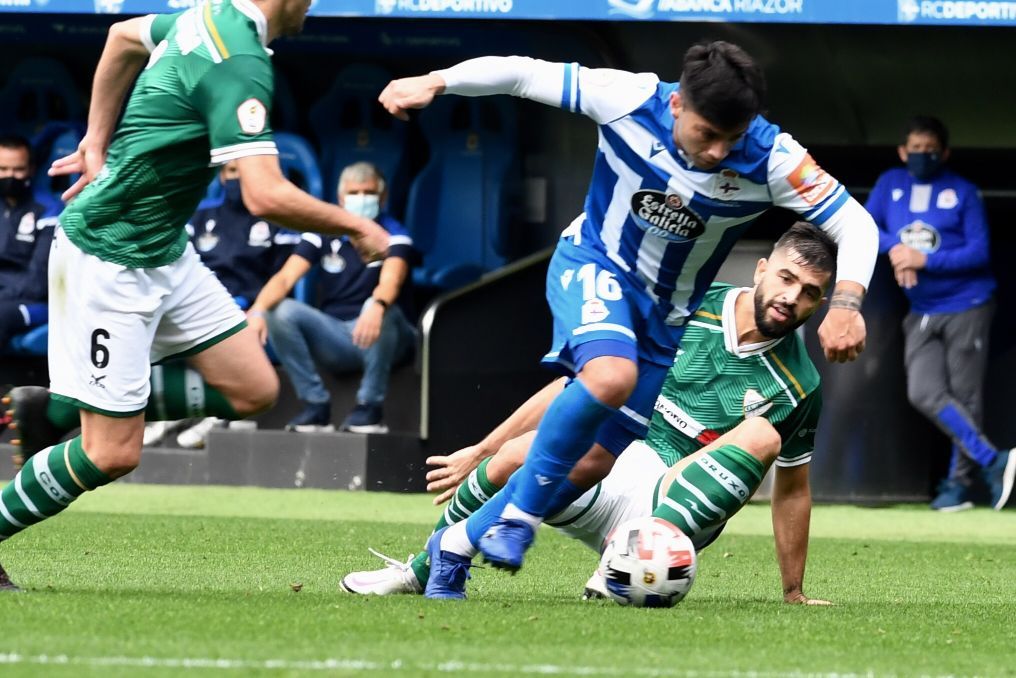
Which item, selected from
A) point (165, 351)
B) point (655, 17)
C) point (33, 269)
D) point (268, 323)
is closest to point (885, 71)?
point (655, 17)

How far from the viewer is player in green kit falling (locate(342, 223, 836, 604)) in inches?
225

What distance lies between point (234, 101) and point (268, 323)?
6.00 metres

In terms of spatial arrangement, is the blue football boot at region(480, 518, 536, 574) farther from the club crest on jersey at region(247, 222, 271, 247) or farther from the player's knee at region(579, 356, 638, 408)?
the club crest on jersey at region(247, 222, 271, 247)

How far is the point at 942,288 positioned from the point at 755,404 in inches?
221

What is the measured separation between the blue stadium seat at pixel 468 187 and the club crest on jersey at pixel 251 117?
770 centimetres

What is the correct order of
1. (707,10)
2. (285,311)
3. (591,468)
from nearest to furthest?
(591,468) → (707,10) → (285,311)

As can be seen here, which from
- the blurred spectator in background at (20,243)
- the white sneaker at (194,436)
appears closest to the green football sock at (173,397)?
the white sneaker at (194,436)

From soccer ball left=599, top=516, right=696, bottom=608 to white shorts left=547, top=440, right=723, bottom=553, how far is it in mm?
416

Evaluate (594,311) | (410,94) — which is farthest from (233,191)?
(410,94)

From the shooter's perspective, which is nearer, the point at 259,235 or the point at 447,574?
the point at 447,574

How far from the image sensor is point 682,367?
6.42 metres

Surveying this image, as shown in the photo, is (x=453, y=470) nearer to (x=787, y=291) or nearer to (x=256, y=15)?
(x=787, y=291)

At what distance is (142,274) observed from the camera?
5582 millimetres

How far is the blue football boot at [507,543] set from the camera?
Answer: 5230 mm
